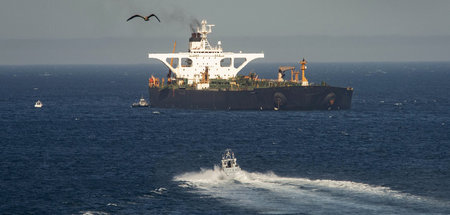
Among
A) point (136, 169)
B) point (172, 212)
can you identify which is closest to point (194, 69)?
point (136, 169)

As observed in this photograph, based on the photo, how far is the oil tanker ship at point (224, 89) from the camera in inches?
Result: 6019

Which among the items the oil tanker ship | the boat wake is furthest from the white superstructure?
the boat wake

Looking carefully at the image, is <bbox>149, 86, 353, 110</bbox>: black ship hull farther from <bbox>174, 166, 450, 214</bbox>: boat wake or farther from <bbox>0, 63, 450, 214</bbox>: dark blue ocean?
<bbox>174, 166, 450, 214</bbox>: boat wake

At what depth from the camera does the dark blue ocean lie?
6981 cm

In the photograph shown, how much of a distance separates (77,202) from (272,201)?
1904 centimetres

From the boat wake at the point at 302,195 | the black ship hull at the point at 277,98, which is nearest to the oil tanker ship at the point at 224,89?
the black ship hull at the point at 277,98

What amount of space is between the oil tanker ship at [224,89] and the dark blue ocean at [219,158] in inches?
111

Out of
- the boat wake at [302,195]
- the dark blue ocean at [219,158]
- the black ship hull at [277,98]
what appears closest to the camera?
the boat wake at [302,195]

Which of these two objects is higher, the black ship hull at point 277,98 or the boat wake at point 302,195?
the black ship hull at point 277,98

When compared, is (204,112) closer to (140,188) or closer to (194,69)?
(194,69)

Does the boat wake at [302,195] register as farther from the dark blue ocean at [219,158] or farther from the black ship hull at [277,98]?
the black ship hull at [277,98]

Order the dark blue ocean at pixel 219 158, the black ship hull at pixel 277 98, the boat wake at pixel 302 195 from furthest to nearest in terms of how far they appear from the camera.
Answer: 1. the black ship hull at pixel 277 98
2. the dark blue ocean at pixel 219 158
3. the boat wake at pixel 302 195

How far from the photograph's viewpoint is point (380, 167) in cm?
8994

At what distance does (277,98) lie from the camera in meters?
154
